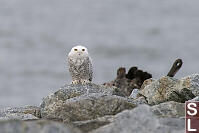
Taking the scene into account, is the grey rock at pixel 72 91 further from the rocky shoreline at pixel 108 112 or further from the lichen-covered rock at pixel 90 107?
the lichen-covered rock at pixel 90 107

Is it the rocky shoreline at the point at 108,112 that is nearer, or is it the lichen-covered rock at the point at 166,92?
the rocky shoreline at the point at 108,112

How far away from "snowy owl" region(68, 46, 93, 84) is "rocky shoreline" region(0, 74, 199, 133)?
0.64 metres

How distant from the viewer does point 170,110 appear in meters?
12.0

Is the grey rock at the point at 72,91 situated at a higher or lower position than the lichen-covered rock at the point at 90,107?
higher

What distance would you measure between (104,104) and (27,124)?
349cm

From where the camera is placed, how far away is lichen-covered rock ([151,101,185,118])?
38.7ft

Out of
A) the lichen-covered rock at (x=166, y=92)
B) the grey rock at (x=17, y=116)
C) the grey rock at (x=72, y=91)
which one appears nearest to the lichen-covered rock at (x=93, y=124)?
the grey rock at (x=17, y=116)

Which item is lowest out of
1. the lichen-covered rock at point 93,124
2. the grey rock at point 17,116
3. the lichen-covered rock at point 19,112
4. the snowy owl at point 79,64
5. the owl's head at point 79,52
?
the lichen-covered rock at point 93,124

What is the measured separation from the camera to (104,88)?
17.5 metres

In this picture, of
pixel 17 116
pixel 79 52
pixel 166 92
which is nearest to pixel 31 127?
pixel 17 116

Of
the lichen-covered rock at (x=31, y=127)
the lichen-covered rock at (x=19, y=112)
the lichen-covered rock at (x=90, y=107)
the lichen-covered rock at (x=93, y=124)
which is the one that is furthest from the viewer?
the lichen-covered rock at (x=19, y=112)

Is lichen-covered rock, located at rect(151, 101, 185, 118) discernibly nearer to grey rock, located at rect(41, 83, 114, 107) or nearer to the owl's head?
grey rock, located at rect(41, 83, 114, 107)

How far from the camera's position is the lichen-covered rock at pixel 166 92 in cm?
1631

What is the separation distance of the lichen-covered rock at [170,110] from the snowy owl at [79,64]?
243 inches
